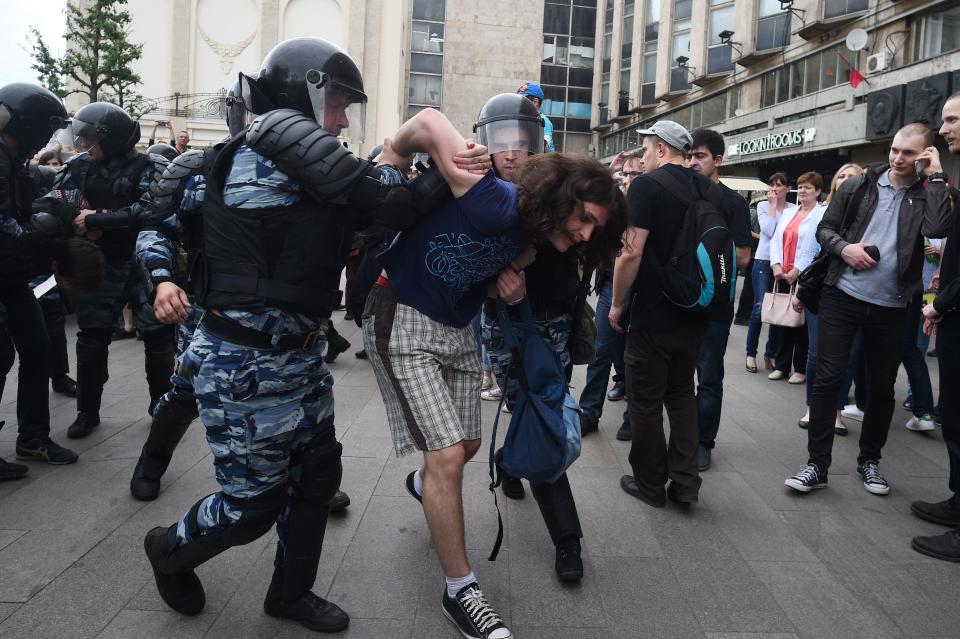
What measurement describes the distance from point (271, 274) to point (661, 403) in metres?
2.31

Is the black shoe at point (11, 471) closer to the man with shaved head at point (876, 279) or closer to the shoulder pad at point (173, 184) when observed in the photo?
the shoulder pad at point (173, 184)

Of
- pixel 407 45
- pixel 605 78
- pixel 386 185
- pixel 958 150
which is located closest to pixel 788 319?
pixel 958 150

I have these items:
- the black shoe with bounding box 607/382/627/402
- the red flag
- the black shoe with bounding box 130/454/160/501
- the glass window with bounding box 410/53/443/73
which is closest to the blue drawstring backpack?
the black shoe with bounding box 130/454/160/501

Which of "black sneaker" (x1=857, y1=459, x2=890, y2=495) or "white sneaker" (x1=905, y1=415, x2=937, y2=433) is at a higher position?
"white sneaker" (x1=905, y1=415, x2=937, y2=433)

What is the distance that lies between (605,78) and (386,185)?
45849 millimetres

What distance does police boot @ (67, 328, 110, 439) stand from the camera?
15.4ft

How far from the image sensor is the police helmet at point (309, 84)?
7.87ft

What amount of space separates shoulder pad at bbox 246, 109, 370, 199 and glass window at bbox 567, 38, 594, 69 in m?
55.8

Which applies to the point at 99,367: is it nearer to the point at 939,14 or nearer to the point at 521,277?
the point at 521,277

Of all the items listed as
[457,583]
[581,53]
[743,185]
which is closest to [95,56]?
[743,185]

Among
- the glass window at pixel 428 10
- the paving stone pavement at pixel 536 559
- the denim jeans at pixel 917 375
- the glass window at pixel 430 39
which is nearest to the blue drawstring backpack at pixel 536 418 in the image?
the paving stone pavement at pixel 536 559

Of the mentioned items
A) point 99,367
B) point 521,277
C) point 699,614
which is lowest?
point 699,614

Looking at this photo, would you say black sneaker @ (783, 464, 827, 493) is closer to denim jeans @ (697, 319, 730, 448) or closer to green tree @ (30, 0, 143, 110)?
denim jeans @ (697, 319, 730, 448)

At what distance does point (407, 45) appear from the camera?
5306 cm
